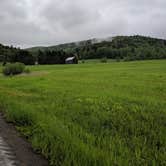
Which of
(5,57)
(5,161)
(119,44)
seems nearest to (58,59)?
(5,57)

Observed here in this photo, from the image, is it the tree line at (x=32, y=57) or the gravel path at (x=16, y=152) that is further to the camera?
the tree line at (x=32, y=57)

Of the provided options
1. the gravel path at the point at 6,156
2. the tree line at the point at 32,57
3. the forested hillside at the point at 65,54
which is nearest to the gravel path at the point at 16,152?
the gravel path at the point at 6,156

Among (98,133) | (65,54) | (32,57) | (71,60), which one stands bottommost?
(98,133)

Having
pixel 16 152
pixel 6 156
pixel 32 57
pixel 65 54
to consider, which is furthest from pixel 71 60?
pixel 6 156

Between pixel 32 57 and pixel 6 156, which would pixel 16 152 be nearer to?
pixel 6 156

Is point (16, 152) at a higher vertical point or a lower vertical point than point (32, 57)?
lower

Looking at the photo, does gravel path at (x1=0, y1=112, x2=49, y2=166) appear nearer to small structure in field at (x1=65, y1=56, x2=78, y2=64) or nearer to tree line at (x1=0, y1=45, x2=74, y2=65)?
tree line at (x1=0, y1=45, x2=74, y2=65)

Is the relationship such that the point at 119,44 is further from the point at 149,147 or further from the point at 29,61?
the point at 149,147

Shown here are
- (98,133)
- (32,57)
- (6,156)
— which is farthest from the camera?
(32,57)

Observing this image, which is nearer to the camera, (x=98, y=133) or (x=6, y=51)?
(x=98, y=133)

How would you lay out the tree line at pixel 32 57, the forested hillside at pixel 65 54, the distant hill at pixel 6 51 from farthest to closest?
the distant hill at pixel 6 51
the forested hillside at pixel 65 54
the tree line at pixel 32 57

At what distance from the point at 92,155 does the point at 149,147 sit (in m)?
1.58

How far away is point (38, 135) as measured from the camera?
298 inches

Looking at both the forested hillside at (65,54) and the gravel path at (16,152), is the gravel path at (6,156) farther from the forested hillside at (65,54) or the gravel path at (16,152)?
the forested hillside at (65,54)
